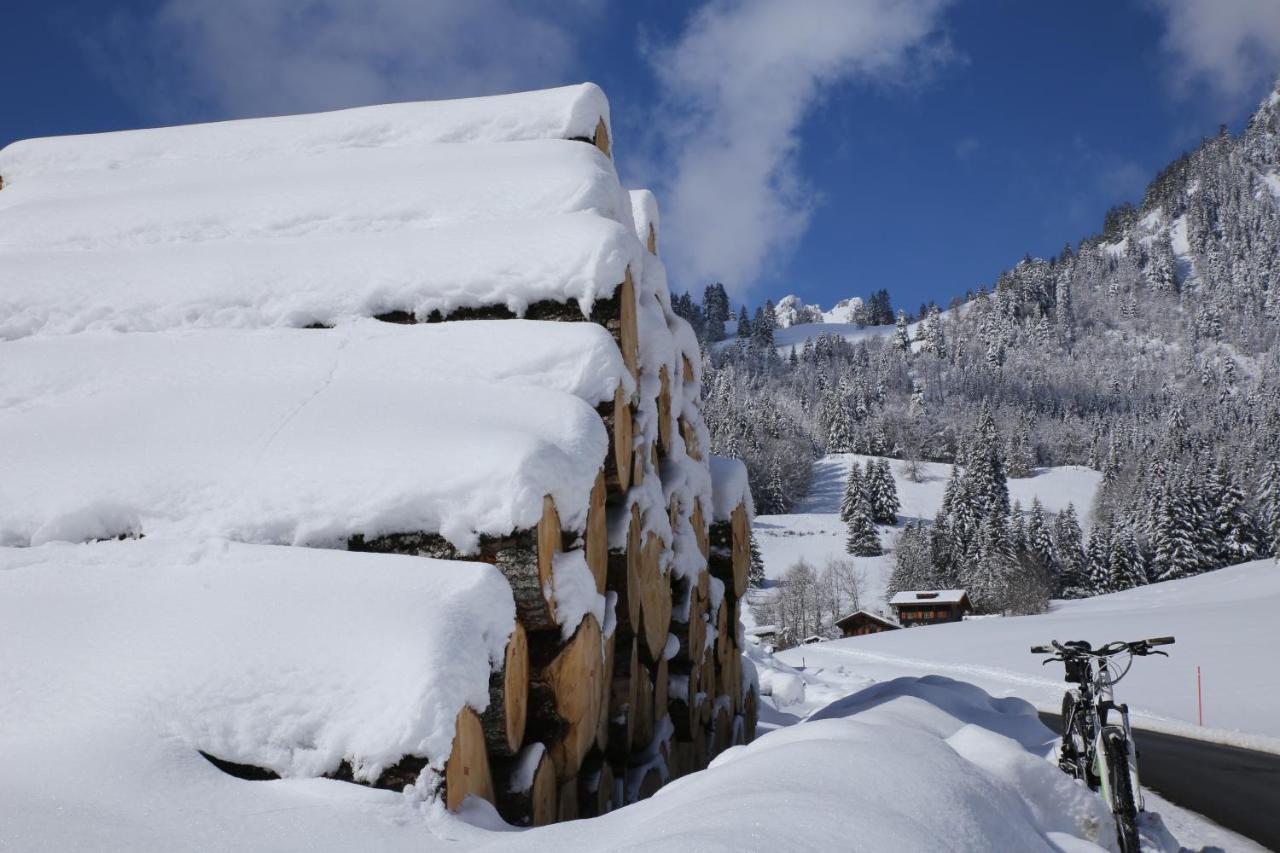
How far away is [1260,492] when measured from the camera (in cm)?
5594

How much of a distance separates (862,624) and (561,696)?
44586mm

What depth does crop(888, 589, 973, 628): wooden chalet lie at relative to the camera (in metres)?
45.5

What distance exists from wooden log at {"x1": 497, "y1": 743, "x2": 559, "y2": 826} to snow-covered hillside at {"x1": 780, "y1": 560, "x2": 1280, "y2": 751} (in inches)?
437

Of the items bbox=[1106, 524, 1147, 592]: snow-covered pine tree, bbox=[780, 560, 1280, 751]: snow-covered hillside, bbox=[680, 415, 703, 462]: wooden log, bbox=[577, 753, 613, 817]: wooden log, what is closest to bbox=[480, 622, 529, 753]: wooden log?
bbox=[577, 753, 613, 817]: wooden log

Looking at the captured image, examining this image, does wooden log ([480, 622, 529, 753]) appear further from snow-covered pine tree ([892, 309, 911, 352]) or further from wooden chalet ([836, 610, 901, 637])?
snow-covered pine tree ([892, 309, 911, 352])

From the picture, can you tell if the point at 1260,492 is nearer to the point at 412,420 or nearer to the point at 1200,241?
the point at 412,420

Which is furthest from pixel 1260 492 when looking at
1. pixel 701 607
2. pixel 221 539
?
Answer: pixel 221 539

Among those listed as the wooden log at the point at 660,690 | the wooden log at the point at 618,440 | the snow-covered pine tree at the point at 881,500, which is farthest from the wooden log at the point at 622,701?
the snow-covered pine tree at the point at 881,500

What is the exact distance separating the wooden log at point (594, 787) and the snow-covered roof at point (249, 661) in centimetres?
120

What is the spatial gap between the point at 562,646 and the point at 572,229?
2298 mm

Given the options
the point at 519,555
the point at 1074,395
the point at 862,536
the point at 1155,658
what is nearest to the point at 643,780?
the point at 519,555

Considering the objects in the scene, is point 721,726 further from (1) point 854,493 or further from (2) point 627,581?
(1) point 854,493

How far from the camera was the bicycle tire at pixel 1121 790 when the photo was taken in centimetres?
360

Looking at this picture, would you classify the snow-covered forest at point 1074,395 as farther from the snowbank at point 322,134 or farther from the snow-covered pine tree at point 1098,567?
the snowbank at point 322,134
